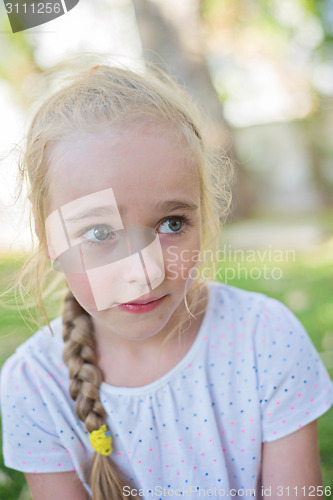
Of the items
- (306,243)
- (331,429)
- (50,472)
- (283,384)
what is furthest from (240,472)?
(306,243)

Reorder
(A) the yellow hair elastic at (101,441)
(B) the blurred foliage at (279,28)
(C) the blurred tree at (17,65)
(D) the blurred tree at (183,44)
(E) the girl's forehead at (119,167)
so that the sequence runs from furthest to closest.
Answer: (B) the blurred foliage at (279,28), (D) the blurred tree at (183,44), (C) the blurred tree at (17,65), (A) the yellow hair elastic at (101,441), (E) the girl's forehead at (119,167)

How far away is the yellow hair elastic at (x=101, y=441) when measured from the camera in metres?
0.71

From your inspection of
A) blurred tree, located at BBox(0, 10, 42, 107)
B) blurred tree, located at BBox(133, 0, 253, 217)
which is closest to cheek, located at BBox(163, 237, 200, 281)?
blurred tree, located at BBox(0, 10, 42, 107)

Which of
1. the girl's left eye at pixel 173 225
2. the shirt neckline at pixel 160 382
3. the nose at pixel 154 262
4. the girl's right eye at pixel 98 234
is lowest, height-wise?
the shirt neckline at pixel 160 382

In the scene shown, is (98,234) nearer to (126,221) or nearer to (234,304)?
(126,221)

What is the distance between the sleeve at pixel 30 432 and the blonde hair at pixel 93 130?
57 millimetres

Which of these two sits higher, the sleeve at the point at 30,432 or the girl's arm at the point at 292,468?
the sleeve at the point at 30,432

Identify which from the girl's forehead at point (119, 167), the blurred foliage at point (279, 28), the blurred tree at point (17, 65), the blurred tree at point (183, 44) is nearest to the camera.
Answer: the girl's forehead at point (119, 167)

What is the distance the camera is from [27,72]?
143cm

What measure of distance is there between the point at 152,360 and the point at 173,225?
236 mm

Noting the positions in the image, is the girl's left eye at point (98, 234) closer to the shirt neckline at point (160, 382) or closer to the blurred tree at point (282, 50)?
the shirt neckline at point (160, 382)

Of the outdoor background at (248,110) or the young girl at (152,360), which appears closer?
the young girl at (152,360)

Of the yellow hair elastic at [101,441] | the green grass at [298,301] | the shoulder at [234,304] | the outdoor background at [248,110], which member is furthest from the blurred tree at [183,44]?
the yellow hair elastic at [101,441]

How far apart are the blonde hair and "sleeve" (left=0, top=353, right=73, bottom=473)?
0.19 ft
